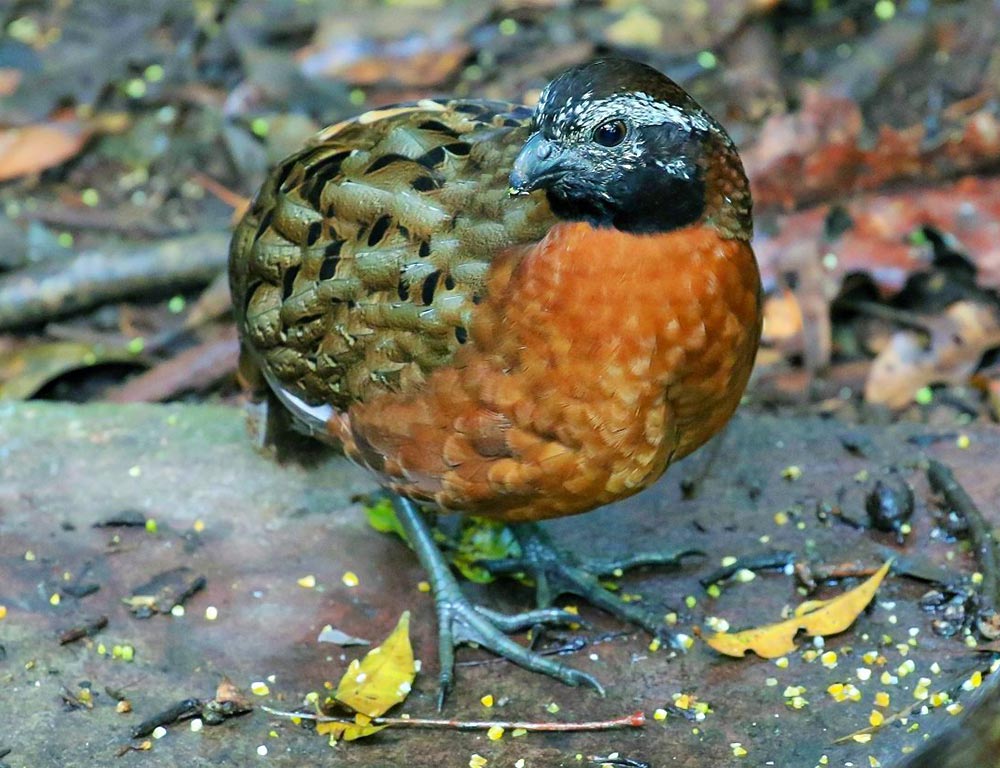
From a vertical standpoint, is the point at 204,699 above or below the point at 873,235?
below

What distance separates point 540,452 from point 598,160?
83cm

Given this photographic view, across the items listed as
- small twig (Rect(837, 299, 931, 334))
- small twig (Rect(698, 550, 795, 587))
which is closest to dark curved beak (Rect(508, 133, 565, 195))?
small twig (Rect(698, 550, 795, 587))

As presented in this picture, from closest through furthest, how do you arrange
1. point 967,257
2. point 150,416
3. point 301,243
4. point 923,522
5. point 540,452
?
point 540,452 → point 301,243 → point 923,522 → point 150,416 → point 967,257

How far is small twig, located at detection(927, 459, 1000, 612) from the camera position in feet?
14.1

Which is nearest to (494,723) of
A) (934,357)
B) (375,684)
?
(375,684)

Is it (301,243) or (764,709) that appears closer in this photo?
(764,709)

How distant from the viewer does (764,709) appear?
406 centimetres

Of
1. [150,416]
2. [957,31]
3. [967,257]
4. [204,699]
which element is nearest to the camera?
[204,699]

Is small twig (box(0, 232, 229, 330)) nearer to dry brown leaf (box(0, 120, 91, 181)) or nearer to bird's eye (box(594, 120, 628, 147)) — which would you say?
dry brown leaf (box(0, 120, 91, 181))

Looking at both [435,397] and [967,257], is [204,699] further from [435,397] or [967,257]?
[967,257]

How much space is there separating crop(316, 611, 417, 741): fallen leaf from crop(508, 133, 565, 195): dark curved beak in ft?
4.99

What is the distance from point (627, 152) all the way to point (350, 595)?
1.84 metres

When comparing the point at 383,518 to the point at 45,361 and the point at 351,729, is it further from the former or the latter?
the point at 45,361

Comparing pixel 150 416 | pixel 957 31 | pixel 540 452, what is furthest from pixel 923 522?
pixel 957 31
